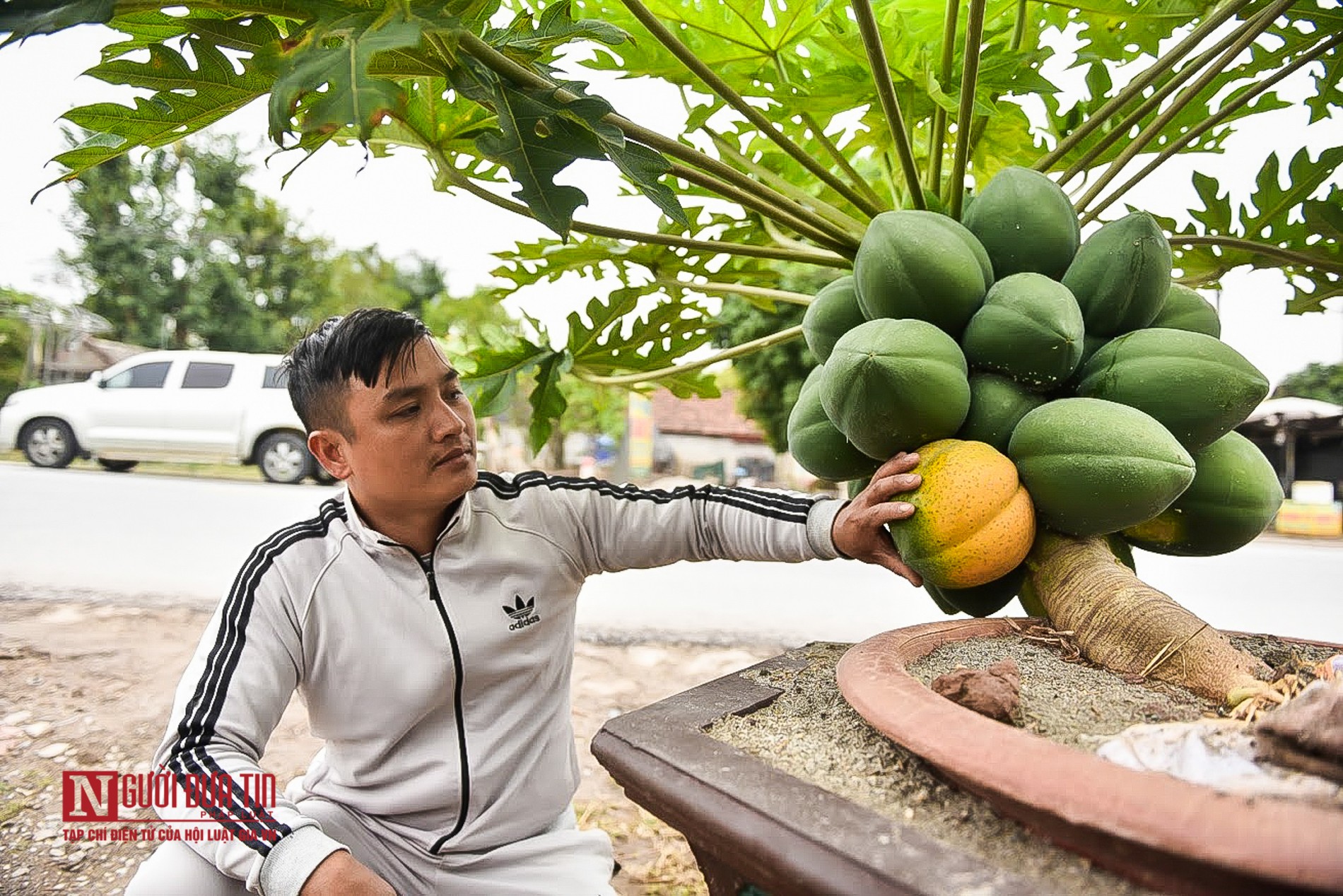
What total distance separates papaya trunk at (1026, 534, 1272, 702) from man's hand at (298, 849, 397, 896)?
1084mm

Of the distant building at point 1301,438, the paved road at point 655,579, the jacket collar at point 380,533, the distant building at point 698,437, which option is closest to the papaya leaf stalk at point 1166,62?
the jacket collar at point 380,533

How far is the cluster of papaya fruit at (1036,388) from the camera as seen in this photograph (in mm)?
1128

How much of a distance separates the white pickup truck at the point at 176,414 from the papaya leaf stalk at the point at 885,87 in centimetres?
1006

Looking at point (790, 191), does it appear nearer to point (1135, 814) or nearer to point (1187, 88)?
point (1187, 88)

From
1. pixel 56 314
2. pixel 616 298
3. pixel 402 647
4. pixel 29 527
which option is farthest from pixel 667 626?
pixel 56 314

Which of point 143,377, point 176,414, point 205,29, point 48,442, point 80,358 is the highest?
point 205,29

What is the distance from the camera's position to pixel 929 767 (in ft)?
2.96

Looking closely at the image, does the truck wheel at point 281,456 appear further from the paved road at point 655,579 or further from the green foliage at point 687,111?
the green foliage at point 687,111

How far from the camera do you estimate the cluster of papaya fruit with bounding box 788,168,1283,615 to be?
1.13 meters

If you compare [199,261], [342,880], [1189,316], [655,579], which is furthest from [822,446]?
[199,261]

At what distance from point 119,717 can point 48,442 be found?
9.63 meters

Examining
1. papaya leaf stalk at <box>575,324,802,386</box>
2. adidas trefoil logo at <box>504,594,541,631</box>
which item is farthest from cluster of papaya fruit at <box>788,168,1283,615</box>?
adidas trefoil logo at <box>504,594,541,631</box>

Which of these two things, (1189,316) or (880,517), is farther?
(1189,316)

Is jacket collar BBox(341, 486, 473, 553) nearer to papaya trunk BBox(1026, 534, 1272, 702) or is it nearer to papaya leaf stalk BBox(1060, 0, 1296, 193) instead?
papaya trunk BBox(1026, 534, 1272, 702)
